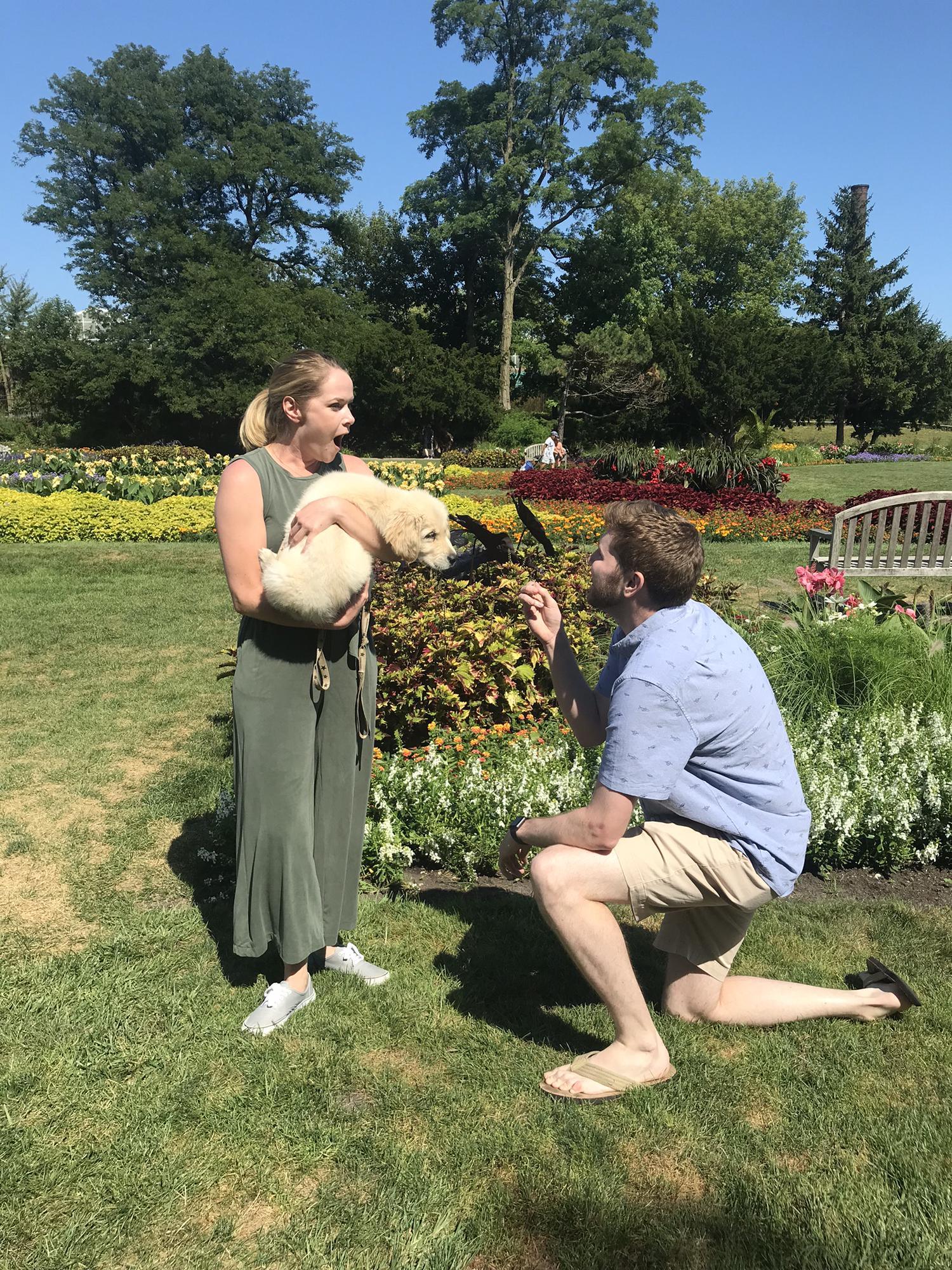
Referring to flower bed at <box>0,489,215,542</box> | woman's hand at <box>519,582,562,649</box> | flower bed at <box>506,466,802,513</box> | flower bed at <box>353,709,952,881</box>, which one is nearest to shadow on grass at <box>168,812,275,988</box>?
flower bed at <box>353,709,952,881</box>

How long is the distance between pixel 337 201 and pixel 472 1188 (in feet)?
151

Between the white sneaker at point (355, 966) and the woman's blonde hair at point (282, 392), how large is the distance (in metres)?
1.74

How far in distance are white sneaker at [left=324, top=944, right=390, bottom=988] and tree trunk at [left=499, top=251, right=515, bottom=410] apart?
3417cm

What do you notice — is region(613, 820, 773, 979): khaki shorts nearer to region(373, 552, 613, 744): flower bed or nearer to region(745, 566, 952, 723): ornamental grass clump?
region(373, 552, 613, 744): flower bed

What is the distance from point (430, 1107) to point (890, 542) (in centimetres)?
749

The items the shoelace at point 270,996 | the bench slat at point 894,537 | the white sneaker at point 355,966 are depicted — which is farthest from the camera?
the bench slat at point 894,537

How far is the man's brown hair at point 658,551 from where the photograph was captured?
7.47ft

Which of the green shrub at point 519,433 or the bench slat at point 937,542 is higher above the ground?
the green shrub at point 519,433

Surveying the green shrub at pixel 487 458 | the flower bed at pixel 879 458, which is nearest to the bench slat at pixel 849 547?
the green shrub at pixel 487 458

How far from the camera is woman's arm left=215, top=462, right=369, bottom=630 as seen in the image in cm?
236

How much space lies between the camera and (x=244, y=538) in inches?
93.6

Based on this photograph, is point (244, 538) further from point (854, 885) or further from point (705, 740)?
point (854, 885)

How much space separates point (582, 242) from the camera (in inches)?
1523

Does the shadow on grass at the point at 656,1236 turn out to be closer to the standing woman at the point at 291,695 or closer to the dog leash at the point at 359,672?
the standing woman at the point at 291,695
